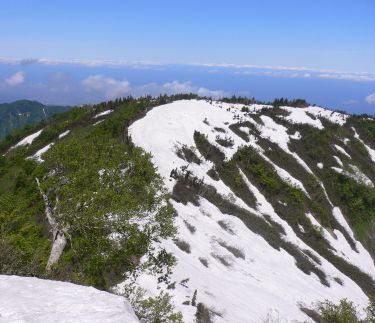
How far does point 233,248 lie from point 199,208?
25.6 ft

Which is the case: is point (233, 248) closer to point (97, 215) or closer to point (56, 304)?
point (97, 215)

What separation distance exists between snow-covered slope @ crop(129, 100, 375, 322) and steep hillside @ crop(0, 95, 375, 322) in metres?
0.20

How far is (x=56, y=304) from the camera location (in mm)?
10273

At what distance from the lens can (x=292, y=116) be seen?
104625mm

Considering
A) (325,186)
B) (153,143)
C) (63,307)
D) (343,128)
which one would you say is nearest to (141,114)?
(153,143)

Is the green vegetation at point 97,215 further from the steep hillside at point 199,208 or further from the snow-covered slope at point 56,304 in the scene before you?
the snow-covered slope at point 56,304

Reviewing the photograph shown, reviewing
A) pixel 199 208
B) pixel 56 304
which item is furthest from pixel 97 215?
pixel 199 208

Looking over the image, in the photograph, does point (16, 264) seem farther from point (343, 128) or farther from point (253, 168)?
point (343, 128)

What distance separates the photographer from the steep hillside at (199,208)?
2225cm

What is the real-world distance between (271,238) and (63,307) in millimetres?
45525

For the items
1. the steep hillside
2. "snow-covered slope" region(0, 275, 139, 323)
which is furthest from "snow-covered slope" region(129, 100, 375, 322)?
"snow-covered slope" region(0, 275, 139, 323)

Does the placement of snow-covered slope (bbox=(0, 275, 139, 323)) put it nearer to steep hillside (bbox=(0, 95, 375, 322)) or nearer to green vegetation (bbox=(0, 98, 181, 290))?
steep hillside (bbox=(0, 95, 375, 322))

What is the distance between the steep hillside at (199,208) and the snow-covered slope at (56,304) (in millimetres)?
5561

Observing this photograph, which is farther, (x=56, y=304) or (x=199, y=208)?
(x=199, y=208)
